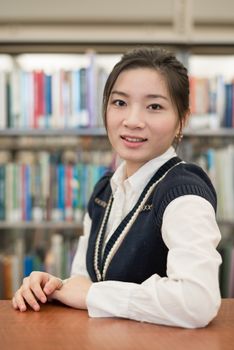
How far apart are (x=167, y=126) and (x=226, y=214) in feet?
5.15

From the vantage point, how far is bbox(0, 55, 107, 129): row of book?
2520 mm

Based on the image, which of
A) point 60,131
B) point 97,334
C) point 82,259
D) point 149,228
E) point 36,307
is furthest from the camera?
point 60,131

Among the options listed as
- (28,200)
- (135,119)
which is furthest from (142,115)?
(28,200)

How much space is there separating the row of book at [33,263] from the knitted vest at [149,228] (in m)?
1.48

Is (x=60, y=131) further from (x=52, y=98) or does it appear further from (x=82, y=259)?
(x=82, y=259)

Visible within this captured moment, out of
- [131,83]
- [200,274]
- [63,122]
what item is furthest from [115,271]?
[63,122]

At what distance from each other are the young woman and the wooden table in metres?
A: 0.03

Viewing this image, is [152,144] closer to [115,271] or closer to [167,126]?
[167,126]

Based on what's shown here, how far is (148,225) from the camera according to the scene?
103 cm

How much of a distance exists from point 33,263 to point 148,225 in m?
1.65

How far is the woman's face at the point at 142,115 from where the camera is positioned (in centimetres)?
107

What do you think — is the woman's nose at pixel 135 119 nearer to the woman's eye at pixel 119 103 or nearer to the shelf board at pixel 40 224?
the woman's eye at pixel 119 103

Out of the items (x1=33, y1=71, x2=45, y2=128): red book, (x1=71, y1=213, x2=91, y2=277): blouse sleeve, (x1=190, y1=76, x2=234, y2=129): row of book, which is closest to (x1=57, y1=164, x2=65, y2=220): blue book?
(x1=33, y1=71, x2=45, y2=128): red book

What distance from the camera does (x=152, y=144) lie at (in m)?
1.10
